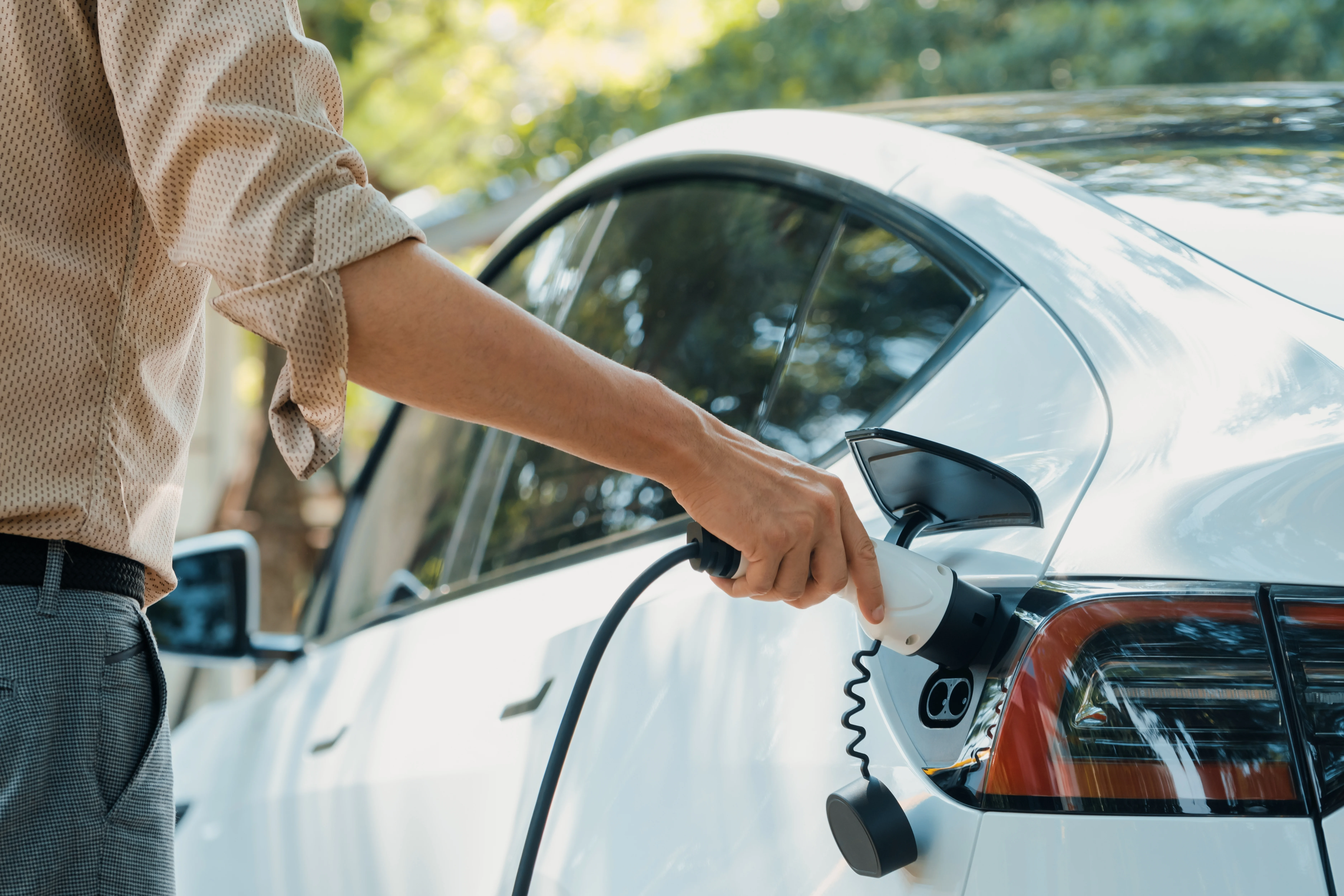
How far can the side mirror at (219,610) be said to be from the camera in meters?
2.37

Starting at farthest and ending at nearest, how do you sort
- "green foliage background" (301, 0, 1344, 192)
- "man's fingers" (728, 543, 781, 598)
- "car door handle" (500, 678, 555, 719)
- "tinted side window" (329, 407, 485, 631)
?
"green foliage background" (301, 0, 1344, 192)
"tinted side window" (329, 407, 485, 631)
"car door handle" (500, 678, 555, 719)
"man's fingers" (728, 543, 781, 598)

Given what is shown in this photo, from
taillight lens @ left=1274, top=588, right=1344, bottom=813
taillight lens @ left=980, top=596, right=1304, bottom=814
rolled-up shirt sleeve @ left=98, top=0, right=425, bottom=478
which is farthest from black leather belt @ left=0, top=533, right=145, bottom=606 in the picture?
taillight lens @ left=1274, top=588, right=1344, bottom=813

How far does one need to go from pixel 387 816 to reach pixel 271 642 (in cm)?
93

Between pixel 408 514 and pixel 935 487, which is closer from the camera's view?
pixel 935 487

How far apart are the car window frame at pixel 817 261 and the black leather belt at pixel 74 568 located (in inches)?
23.2

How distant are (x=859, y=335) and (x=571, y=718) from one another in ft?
1.80

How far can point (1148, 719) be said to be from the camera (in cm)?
84

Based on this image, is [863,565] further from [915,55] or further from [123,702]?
[915,55]

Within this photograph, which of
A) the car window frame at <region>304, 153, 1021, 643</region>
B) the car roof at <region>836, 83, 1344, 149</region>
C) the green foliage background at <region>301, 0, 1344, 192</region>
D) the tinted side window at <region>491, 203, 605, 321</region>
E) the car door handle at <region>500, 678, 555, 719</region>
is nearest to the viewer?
the car window frame at <region>304, 153, 1021, 643</region>

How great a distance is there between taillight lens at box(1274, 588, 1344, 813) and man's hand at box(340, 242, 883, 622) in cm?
30

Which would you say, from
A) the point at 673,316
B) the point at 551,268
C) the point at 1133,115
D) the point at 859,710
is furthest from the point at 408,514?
the point at 859,710

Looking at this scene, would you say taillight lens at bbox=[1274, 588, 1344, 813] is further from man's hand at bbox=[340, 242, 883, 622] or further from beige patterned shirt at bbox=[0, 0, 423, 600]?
beige patterned shirt at bbox=[0, 0, 423, 600]

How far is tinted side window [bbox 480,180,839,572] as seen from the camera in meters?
1.54

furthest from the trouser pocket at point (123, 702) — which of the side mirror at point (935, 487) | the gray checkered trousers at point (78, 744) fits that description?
the side mirror at point (935, 487)
